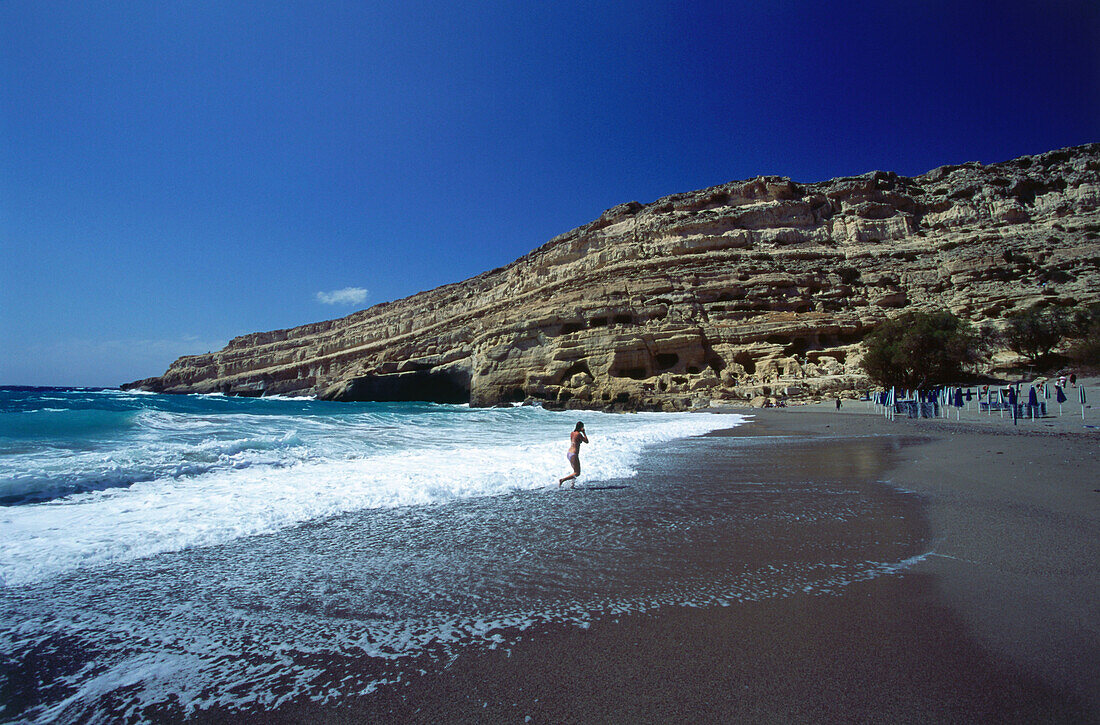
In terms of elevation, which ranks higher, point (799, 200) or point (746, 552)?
point (799, 200)

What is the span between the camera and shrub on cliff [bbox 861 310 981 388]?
25109 millimetres

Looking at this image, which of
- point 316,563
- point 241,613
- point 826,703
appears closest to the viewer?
point 826,703

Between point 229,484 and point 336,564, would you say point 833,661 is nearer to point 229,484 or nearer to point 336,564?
point 336,564

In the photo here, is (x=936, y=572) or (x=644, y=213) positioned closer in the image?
(x=936, y=572)

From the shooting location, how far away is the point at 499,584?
3.46 metres

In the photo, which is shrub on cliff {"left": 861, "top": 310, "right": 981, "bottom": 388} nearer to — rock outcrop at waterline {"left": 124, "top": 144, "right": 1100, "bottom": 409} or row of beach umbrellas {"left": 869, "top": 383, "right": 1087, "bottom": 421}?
row of beach umbrellas {"left": 869, "top": 383, "right": 1087, "bottom": 421}

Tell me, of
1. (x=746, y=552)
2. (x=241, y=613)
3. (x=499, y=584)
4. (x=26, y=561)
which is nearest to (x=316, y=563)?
(x=241, y=613)

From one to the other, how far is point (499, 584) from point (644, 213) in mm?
54203

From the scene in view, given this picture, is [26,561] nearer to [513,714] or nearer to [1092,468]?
[513,714]

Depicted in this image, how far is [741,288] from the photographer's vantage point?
39.7 meters

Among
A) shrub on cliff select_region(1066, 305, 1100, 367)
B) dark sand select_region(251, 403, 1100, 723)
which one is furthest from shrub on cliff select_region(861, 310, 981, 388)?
dark sand select_region(251, 403, 1100, 723)

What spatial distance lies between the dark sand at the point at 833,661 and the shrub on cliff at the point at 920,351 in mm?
25681

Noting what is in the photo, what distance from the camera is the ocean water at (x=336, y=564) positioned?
245cm

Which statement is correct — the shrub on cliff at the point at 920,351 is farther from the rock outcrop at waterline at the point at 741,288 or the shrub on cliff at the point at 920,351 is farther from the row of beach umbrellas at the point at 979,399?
the rock outcrop at waterline at the point at 741,288
